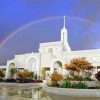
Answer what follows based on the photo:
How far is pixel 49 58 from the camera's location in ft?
168

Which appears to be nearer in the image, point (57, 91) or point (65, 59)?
point (57, 91)

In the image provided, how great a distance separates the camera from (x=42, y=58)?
2073 inches

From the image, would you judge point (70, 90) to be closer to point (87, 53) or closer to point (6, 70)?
point (87, 53)

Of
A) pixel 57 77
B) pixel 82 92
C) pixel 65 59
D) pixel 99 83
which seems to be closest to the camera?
pixel 82 92

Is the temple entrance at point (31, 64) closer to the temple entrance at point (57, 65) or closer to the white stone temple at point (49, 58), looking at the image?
the white stone temple at point (49, 58)

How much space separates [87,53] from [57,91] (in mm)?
29294

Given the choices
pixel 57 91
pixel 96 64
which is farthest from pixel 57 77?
pixel 96 64

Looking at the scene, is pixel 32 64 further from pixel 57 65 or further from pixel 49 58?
pixel 57 65

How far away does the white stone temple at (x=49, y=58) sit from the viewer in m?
47.2

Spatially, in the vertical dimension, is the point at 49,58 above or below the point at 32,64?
above

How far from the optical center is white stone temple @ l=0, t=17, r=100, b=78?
4716 centimetres

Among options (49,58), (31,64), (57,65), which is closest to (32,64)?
(31,64)

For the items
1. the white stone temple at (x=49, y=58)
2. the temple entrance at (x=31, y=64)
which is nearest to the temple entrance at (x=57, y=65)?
the white stone temple at (x=49, y=58)

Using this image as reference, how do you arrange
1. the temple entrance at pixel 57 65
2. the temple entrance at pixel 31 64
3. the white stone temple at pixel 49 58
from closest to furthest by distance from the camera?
1. the white stone temple at pixel 49 58
2. the temple entrance at pixel 57 65
3. the temple entrance at pixel 31 64
